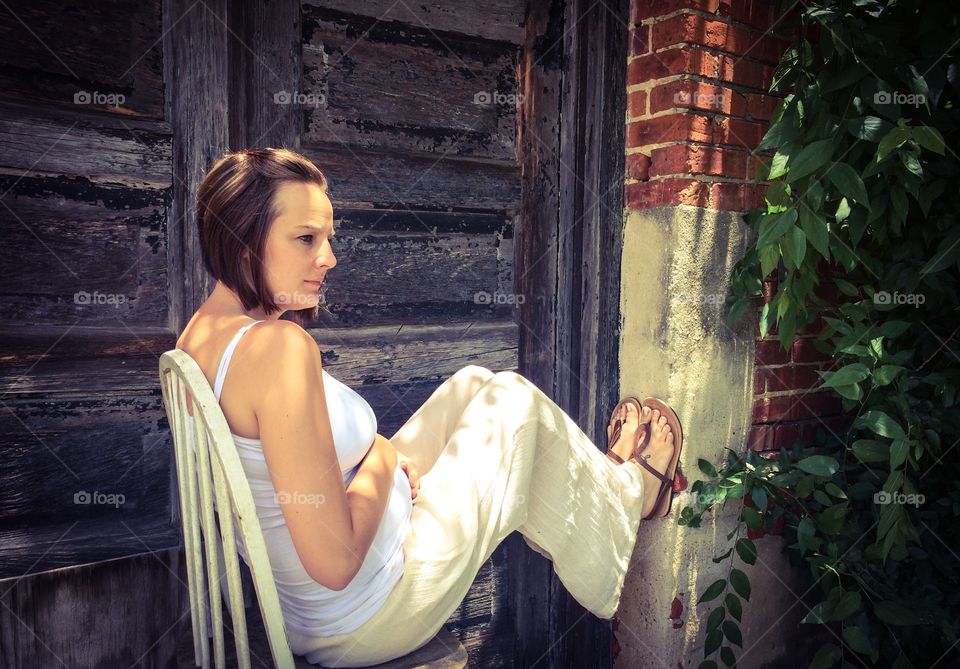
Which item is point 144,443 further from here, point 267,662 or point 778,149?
point 778,149

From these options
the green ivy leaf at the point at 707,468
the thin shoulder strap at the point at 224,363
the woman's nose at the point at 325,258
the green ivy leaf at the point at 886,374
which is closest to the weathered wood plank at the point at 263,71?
the woman's nose at the point at 325,258

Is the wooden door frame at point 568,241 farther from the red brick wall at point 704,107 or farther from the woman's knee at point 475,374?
the woman's knee at point 475,374

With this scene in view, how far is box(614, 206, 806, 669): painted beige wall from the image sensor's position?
2.21 meters

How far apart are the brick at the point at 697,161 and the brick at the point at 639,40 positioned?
0.35m

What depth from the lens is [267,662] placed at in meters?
1.45

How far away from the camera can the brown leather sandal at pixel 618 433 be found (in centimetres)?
225

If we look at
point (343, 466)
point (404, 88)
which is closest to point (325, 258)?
point (343, 466)

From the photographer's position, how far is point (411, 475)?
67.9 inches

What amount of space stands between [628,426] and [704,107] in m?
1.09

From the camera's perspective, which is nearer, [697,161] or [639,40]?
[697,161]

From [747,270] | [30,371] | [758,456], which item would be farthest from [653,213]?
[30,371]

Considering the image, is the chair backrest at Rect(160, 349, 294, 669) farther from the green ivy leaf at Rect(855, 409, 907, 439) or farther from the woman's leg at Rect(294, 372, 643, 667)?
the green ivy leaf at Rect(855, 409, 907, 439)

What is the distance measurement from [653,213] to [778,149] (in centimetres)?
43

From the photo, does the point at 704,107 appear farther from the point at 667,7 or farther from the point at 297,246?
the point at 297,246
